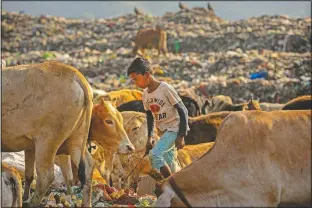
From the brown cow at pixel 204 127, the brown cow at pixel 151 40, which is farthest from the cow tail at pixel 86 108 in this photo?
the brown cow at pixel 151 40

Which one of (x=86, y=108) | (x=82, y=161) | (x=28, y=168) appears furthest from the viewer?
(x=28, y=168)

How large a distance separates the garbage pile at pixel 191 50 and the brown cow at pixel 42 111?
16.2 m

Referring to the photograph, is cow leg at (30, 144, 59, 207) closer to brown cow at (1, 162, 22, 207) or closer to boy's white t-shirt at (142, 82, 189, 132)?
brown cow at (1, 162, 22, 207)

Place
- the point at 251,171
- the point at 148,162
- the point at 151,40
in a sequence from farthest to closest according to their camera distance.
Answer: the point at 151,40, the point at 148,162, the point at 251,171

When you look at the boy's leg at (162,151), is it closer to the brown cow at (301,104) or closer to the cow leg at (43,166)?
the cow leg at (43,166)

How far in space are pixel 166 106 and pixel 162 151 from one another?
1.70 ft

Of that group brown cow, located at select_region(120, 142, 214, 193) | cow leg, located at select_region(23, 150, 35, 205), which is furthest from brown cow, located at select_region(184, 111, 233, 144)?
cow leg, located at select_region(23, 150, 35, 205)

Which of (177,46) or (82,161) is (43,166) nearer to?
(82,161)

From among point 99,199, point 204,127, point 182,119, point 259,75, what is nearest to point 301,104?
point 204,127

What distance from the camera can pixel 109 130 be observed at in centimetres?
731

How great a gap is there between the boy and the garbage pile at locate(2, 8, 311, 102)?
1538 cm

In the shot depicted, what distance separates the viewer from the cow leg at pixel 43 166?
19.9 feet

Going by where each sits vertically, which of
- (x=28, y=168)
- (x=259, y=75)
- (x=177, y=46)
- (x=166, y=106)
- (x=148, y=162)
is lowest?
(x=259, y=75)

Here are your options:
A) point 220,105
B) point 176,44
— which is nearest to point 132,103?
point 220,105
